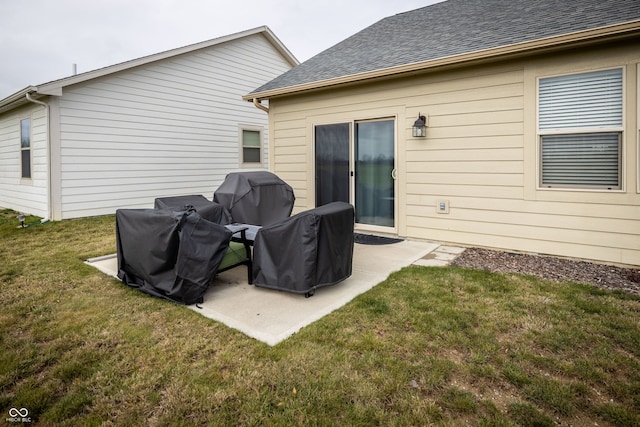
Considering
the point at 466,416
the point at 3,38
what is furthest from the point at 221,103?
the point at 3,38

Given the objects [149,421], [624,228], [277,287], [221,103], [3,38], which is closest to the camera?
[149,421]

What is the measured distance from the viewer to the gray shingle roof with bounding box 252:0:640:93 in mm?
4523

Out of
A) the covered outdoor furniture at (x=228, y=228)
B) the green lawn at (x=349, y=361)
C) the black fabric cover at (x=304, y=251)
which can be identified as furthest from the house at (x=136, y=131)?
the black fabric cover at (x=304, y=251)

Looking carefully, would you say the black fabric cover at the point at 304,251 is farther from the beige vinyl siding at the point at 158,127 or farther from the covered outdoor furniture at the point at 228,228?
the beige vinyl siding at the point at 158,127

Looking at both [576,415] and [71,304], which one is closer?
[576,415]

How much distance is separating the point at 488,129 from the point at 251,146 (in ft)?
25.3

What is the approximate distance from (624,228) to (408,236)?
8.73 feet

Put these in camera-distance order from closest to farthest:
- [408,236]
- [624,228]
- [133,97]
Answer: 1. [624,228]
2. [408,236]
3. [133,97]

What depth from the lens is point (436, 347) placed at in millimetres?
2471

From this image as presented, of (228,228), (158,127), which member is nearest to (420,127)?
(228,228)

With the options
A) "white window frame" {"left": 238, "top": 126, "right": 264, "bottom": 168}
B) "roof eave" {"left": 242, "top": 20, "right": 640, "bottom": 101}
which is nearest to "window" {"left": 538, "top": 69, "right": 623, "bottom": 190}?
"roof eave" {"left": 242, "top": 20, "right": 640, "bottom": 101}

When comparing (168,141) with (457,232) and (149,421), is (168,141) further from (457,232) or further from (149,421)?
(149,421)

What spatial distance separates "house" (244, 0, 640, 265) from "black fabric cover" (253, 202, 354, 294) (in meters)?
2.46

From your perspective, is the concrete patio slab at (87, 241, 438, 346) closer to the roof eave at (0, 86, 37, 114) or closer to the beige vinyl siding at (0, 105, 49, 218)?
the beige vinyl siding at (0, 105, 49, 218)
